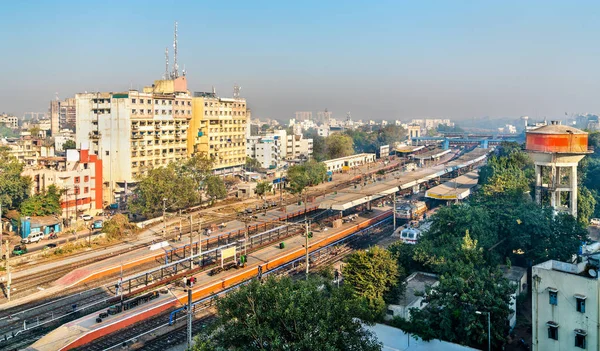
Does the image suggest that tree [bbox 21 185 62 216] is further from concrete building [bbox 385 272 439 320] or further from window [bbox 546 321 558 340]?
window [bbox 546 321 558 340]

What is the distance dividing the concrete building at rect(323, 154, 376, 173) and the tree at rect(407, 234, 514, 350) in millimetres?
54312

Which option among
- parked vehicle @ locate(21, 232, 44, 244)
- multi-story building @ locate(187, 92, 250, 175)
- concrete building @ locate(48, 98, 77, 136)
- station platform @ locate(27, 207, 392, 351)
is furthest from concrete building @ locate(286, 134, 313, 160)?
concrete building @ locate(48, 98, 77, 136)

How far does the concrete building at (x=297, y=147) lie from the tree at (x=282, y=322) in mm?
72529

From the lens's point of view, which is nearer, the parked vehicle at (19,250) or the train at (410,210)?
the parked vehicle at (19,250)

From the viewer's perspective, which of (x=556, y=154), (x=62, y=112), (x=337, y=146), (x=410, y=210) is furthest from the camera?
(x=62, y=112)

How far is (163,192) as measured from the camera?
129 feet

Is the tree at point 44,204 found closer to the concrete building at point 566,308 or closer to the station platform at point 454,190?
the station platform at point 454,190

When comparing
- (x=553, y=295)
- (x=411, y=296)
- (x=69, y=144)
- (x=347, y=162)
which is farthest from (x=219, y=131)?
(x=553, y=295)

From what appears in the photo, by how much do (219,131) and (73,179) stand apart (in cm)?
2087

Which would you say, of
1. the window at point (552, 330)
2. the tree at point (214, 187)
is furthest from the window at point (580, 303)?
the tree at point (214, 187)

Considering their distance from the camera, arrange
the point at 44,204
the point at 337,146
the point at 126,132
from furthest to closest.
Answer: the point at 337,146, the point at 126,132, the point at 44,204

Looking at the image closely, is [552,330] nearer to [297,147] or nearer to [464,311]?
[464,311]

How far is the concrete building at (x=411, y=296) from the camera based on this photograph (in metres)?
19.6

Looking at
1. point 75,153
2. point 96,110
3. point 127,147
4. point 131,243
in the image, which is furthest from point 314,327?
point 96,110
